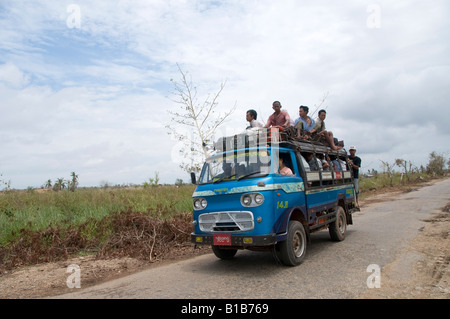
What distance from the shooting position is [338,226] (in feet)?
26.8

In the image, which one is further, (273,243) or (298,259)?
(298,259)

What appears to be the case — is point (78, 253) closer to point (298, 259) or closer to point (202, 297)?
point (202, 297)

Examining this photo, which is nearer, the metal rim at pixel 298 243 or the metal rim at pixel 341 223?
the metal rim at pixel 298 243

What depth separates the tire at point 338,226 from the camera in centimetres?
805

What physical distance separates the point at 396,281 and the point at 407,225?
212 inches

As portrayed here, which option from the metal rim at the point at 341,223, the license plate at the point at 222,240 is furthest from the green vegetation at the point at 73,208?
the metal rim at the point at 341,223

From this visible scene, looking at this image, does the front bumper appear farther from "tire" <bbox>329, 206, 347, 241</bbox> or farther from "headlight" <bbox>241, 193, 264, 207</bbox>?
"tire" <bbox>329, 206, 347, 241</bbox>

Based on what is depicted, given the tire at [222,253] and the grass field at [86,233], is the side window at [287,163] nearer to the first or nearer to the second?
the tire at [222,253]

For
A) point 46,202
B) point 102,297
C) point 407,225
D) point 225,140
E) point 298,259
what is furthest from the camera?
point 46,202

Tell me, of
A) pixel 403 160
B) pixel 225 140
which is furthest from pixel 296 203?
pixel 403 160

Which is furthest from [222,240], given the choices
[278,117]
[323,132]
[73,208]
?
[73,208]

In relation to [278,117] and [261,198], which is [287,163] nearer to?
[261,198]

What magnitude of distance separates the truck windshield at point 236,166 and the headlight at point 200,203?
1.40 ft

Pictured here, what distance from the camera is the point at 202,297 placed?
4664mm
